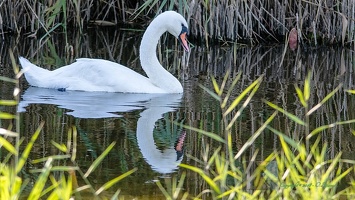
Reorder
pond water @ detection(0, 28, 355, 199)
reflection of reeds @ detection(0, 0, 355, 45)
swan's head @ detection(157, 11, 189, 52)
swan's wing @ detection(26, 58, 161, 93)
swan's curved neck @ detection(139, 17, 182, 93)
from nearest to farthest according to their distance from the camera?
pond water @ detection(0, 28, 355, 199) < swan's wing @ detection(26, 58, 161, 93) < swan's curved neck @ detection(139, 17, 182, 93) < swan's head @ detection(157, 11, 189, 52) < reflection of reeds @ detection(0, 0, 355, 45)

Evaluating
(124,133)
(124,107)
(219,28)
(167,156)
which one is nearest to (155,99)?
(124,107)

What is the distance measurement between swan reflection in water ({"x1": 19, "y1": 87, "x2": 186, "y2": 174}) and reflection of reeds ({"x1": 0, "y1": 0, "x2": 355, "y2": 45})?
298 cm

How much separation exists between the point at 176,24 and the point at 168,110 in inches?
58.1

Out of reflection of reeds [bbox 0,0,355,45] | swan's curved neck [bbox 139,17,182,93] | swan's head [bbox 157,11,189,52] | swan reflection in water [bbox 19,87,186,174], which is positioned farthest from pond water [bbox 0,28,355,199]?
swan's head [bbox 157,11,189,52]

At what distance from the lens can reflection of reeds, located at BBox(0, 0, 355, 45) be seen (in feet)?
38.0

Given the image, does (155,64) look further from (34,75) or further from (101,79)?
(34,75)

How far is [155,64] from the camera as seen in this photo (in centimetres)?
876

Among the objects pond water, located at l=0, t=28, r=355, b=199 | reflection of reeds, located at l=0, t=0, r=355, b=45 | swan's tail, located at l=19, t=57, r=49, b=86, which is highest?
reflection of reeds, located at l=0, t=0, r=355, b=45

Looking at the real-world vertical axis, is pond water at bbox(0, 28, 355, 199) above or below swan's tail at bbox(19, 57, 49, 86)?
below

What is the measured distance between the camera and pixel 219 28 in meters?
11.8

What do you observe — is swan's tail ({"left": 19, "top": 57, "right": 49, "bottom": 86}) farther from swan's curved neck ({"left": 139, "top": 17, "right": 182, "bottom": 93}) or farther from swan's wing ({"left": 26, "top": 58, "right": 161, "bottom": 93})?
swan's curved neck ({"left": 139, "top": 17, "right": 182, "bottom": 93})

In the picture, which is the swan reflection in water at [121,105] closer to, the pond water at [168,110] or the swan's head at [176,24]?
the pond water at [168,110]

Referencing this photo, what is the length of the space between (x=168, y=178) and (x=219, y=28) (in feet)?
22.1

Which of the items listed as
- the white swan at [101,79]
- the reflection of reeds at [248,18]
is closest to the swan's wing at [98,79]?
the white swan at [101,79]
